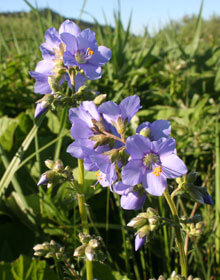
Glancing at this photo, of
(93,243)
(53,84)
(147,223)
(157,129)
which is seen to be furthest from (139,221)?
(53,84)

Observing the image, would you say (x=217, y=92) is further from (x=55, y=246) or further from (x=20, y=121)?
(x=55, y=246)

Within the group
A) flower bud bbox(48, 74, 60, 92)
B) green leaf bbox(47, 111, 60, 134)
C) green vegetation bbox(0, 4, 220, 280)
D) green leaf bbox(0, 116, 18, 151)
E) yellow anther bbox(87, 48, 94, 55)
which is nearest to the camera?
flower bud bbox(48, 74, 60, 92)

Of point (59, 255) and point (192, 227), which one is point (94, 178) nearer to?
point (59, 255)

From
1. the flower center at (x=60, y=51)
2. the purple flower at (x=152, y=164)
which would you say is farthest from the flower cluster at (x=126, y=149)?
the flower center at (x=60, y=51)

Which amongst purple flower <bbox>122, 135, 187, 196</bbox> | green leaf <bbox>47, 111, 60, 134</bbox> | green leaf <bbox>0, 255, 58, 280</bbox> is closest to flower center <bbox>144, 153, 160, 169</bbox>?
purple flower <bbox>122, 135, 187, 196</bbox>

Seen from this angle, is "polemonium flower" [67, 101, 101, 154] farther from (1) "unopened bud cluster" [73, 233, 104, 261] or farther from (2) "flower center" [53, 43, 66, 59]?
(2) "flower center" [53, 43, 66, 59]

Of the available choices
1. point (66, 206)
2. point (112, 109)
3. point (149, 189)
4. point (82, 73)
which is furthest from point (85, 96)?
point (66, 206)

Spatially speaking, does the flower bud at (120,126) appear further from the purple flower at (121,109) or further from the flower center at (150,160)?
the flower center at (150,160)
